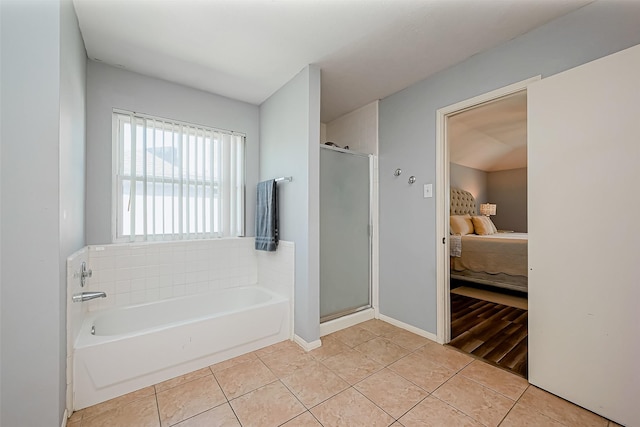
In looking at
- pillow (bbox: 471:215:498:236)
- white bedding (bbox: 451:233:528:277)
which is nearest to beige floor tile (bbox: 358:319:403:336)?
white bedding (bbox: 451:233:528:277)

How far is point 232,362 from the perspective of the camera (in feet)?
6.55

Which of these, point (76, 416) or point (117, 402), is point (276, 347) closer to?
point (117, 402)

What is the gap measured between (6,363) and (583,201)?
9.85ft

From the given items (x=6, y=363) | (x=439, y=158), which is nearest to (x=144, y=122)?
(x=6, y=363)

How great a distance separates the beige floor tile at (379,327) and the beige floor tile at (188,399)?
1476 mm

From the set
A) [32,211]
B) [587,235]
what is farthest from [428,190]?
[32,211]

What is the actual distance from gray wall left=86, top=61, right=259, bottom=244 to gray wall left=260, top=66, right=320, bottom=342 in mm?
855

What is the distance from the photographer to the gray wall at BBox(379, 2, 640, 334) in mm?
1509

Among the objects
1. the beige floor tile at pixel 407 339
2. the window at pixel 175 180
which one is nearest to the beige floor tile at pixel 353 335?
the beige floor tile at pixel 407 339

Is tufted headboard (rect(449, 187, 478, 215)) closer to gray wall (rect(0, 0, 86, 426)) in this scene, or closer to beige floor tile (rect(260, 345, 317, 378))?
beige floor tile (rect(260, 345, 317, 378))

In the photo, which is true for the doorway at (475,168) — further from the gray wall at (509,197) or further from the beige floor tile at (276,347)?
the beige floor tile at (276,347)

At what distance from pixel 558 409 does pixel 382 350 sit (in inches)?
42.9

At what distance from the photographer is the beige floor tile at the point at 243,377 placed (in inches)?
65.8

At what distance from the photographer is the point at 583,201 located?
1.46m
